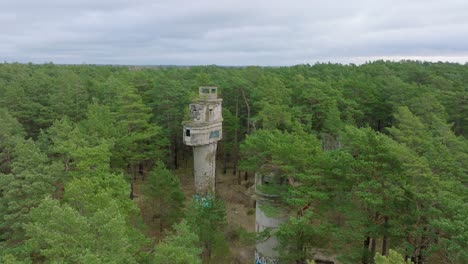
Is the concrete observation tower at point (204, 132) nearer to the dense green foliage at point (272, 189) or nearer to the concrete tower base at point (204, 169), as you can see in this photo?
the concrete tower base at point (204, 169)

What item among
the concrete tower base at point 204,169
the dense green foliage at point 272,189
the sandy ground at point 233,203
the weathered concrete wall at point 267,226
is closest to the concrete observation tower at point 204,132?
the concrete tower base at point 204,169

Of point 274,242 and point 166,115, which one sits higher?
point 166,115

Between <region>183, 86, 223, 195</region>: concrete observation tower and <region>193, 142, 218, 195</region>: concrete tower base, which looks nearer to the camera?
<region>183, 86, 223, 195</region>: concrete observation tower

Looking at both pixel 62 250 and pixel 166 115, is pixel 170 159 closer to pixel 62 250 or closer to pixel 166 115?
pixel 166 115

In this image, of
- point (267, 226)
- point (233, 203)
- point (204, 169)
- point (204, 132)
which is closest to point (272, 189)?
point (267, 226)

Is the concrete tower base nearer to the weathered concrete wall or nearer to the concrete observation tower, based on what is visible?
the concrete observation tower

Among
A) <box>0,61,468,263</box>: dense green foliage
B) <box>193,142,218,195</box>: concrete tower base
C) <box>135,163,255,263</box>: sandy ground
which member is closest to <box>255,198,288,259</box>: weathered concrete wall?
<box>0,61,468,263</box>: dense green foliage

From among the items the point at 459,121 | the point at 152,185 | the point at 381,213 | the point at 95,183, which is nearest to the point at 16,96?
the point at 152,185

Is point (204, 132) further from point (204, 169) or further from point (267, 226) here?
point (267, 226)
